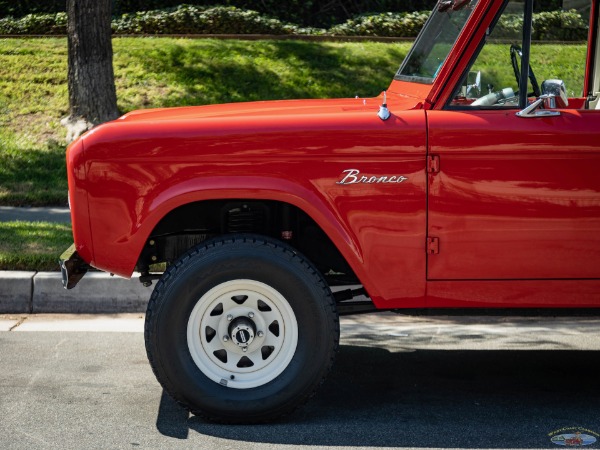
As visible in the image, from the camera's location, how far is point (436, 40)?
5.15 metres

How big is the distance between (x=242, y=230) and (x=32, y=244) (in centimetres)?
320

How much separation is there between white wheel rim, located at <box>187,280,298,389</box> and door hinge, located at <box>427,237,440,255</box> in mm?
685

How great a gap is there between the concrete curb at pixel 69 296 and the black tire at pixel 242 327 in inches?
90.6

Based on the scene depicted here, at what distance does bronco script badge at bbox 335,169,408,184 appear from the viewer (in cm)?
455

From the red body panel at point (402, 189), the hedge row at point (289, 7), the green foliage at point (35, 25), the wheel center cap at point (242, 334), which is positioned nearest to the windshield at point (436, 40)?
the red body panel at point (402, 189)

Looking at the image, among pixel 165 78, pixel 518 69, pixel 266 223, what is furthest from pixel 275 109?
pixel 165 78

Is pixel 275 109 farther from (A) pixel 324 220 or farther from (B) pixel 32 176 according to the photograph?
(B) pixel 32 176

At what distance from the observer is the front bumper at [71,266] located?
15.7 feet

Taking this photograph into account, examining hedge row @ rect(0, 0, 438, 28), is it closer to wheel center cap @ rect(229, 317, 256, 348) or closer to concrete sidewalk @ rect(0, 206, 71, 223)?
concrete sidewalk @ rect(0, 206, 71, 223)

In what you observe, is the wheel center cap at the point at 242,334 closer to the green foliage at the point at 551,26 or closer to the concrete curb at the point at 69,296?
the green foliage at the point at 551,26

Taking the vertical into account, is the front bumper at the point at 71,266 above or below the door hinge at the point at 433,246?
below

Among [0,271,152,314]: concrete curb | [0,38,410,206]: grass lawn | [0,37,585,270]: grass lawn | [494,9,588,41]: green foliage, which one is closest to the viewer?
[494,9,588,41]: green foliage

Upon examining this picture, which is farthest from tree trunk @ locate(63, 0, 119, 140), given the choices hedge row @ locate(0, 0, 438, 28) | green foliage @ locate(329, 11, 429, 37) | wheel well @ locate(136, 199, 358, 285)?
wheel well @ locate(136, 199, 358, 285)

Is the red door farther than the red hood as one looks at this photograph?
No
